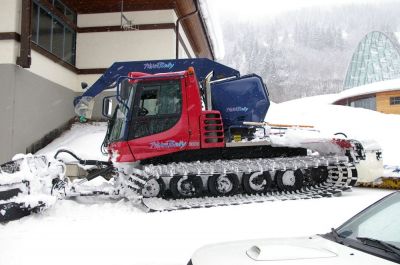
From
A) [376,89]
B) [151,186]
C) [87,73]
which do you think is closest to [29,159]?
[151,186]

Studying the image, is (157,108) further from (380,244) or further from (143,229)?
(380,244)

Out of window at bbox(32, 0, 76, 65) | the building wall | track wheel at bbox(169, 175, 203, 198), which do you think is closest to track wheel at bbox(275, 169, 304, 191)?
track wheel at bbox(169, 175, 203, 198)

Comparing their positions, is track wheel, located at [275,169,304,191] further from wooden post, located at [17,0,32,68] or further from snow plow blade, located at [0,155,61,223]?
wooden post, located at [17,0,32,68]

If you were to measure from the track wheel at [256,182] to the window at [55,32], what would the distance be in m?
9.10

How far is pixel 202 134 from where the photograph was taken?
8.21 meters

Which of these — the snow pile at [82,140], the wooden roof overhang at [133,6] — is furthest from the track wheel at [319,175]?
the wooden roof overhang at [133,6]

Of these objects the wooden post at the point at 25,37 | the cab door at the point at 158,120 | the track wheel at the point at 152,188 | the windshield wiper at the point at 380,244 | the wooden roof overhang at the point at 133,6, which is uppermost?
the wooden roof overhang at the point at 133,6

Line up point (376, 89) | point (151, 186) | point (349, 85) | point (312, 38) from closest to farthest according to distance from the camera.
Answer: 1. point (151, 186)
2. point (376, 89)
3. point (349, 85)
4. point (312, 38)

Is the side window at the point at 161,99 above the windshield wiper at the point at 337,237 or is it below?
above

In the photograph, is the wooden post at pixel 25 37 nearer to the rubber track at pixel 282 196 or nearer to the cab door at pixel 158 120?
the cab door at pixel 158 120

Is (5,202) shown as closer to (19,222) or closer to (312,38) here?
(19,222)

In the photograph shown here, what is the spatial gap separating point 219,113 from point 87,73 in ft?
30.2

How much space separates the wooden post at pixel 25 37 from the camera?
12.3m

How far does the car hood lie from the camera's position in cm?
249
